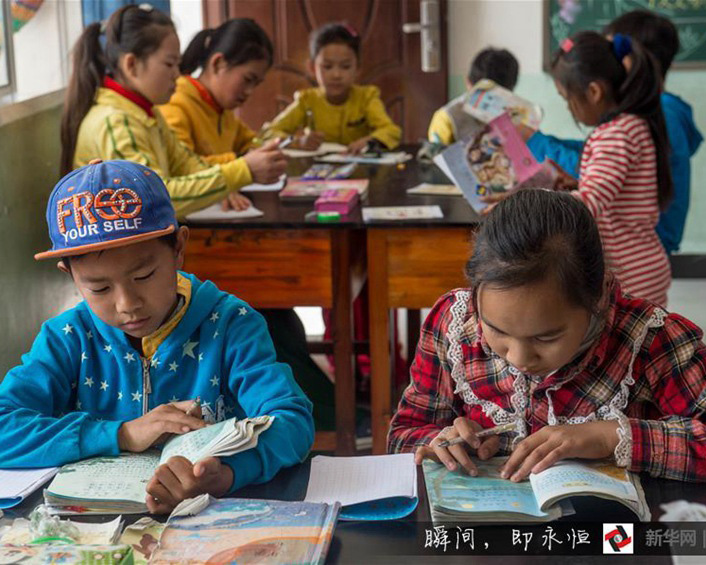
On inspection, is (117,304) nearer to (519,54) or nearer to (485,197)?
(485,197)

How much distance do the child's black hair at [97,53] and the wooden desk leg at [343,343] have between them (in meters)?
0.81

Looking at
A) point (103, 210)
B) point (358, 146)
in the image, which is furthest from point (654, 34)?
point (103, 210)

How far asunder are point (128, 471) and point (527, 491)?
0.54 meters

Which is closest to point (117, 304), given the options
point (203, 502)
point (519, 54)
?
point (203, 502)

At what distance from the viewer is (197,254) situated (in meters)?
2.96

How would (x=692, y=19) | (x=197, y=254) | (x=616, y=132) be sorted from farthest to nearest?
(x=692, y=19) < (x=197, y=254) < (x=616, y=132)

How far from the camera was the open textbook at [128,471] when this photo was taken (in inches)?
50.4

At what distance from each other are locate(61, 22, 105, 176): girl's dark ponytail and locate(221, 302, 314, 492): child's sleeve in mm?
1512

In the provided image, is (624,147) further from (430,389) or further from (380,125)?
(380,125)

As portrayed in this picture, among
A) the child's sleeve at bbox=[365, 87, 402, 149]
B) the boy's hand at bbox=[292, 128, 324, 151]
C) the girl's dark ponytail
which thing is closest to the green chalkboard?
the child's sleeve at bbox=[365, 87, 402, 149]

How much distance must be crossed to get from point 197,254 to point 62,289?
63 centimetres

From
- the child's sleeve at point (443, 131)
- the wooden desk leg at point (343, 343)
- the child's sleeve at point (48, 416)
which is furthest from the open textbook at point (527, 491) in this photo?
the child's sleeve at point (443, 131)

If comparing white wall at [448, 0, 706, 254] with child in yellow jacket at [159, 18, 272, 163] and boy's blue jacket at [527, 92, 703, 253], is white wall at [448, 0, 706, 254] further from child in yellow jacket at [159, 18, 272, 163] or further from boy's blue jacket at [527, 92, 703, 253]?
child in yellow jacket at [159, 18, 272, 163]

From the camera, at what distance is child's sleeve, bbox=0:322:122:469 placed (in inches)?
55.6
